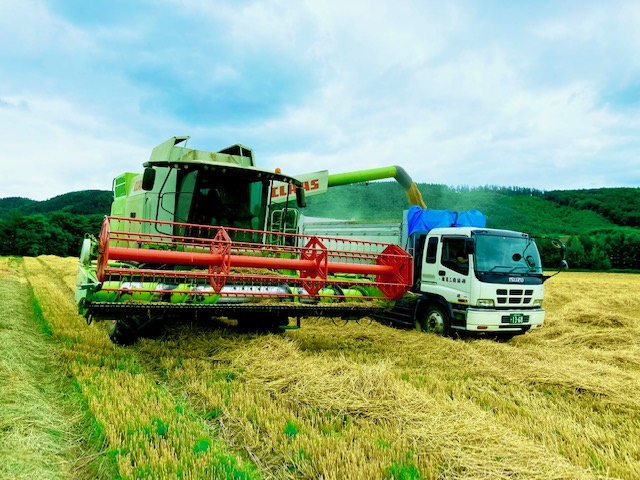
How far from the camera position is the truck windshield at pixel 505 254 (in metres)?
8.16

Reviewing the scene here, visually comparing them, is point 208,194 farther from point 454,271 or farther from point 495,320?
point 495,320

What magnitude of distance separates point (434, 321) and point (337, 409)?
5011 millimetres

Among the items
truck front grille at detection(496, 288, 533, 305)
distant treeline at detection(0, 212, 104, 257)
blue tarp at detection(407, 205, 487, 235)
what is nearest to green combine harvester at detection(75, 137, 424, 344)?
truck front grille at detection(496, 288, 533, 305)

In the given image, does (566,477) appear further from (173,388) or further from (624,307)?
(624,307)

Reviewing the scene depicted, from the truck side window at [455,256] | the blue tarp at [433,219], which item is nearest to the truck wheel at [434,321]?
the truck side window at [455,256]

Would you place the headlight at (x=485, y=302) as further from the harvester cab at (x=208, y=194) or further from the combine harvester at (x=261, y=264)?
the harvester cab at (x=208, y=194)

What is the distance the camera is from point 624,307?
13695 mm

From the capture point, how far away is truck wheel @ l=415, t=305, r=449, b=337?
8.46m

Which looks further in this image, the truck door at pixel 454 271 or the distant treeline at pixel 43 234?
the distant treeline at pixel 43 234

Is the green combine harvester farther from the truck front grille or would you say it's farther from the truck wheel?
the truck front grille

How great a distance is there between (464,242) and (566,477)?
5.72m

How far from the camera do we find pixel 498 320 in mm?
7996

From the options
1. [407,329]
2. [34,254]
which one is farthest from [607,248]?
[34,254]

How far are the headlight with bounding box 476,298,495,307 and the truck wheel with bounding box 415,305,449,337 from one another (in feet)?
2.18
